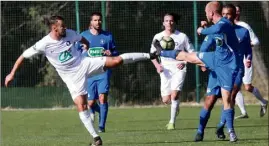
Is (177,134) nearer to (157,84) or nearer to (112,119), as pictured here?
(112,119)

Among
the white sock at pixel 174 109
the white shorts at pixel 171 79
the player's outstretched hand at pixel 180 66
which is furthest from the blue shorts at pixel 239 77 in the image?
the white shorts at pixel 171 79

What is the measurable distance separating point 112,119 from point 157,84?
241 inches

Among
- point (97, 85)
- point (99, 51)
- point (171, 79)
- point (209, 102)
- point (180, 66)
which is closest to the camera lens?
point (209, 102)

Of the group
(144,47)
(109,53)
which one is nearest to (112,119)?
(109,53)

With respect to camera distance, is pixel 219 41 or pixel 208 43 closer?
pixel 219 41

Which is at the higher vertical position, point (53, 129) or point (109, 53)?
point (109, 53)

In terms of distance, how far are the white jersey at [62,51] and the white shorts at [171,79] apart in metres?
3.92

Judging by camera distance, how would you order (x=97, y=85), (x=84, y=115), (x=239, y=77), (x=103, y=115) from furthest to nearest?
(x=97, y=85) → (x=103, y=115) → (x=239, y=77) → (x=84, y=115)

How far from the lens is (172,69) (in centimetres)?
1498

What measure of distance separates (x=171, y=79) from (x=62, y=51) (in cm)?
426

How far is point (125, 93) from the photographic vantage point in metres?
23.7

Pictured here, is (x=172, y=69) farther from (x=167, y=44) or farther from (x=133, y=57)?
(x=133, y=57)

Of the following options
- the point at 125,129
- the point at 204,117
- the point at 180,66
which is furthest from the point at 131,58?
the point at 125,129

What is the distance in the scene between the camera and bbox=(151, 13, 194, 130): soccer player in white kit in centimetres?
1455
